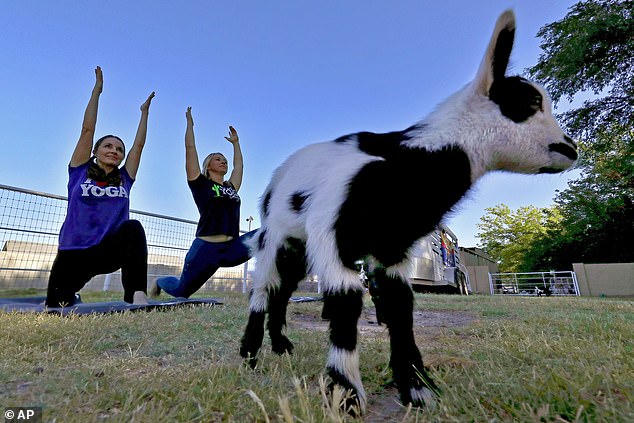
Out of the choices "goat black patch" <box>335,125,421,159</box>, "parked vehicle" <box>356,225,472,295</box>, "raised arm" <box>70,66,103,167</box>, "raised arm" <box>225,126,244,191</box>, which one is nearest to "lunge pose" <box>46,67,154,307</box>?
"raised arm" <box>70,66,103,167</box>

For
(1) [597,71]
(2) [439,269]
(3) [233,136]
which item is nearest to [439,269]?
(2) [439,269]

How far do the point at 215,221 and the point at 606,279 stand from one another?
68.8ft

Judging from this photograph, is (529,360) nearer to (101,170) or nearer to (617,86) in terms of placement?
(101,170)

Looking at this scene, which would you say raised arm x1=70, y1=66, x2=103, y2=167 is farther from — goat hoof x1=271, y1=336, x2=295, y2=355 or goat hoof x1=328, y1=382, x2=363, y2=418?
goat hoof x1=328, y1=382, x2=363, y2=418

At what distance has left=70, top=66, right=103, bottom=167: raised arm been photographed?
3.65m

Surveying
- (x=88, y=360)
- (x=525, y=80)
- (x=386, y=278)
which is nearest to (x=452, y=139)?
(x=525, y=80)

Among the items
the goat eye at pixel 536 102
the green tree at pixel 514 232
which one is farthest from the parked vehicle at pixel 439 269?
the green tree at pixel 514 232

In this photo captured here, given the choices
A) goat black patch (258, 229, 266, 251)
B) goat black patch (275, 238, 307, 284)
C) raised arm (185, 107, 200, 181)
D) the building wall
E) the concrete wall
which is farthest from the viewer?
the building wall

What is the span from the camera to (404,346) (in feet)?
4.96

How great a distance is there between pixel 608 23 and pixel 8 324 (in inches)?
528

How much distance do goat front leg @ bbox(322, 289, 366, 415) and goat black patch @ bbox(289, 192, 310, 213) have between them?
1.75 feet

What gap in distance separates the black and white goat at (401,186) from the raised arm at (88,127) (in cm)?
290

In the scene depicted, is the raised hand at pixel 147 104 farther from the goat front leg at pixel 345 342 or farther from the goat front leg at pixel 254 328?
the goat front leg at pixel 345 342

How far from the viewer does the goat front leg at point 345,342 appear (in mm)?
1293
